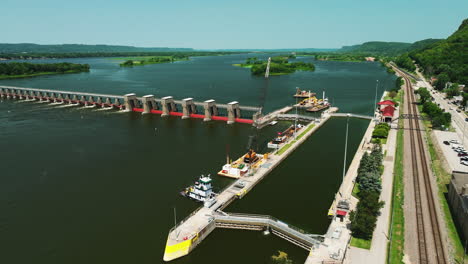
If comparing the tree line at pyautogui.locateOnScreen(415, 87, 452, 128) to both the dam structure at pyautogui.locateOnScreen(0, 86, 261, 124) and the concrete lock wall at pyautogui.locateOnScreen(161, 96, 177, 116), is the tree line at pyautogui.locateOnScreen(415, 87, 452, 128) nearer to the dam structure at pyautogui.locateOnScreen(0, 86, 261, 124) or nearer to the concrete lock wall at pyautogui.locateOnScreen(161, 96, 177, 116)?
the dam structure at pyautogui.locateOnScreen(0, 86, 261, 124)

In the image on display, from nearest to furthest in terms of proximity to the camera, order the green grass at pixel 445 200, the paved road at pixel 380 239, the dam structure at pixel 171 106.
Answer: the paved road at pixel 380 239
the green grass at pixel 445 200
the dam structure at pixel 171 106

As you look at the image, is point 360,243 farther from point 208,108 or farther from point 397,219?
point 208,108

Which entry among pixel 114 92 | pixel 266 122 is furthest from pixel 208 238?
pixel 114 92

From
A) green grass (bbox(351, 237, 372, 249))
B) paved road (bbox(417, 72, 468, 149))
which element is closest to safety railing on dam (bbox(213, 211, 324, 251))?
green grass (bbox(351, 237, 372, 249))

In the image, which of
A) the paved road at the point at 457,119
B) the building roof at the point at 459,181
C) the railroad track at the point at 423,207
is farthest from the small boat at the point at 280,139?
the paved road at the point at 457,119

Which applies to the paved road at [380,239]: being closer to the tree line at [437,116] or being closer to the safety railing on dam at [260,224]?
the safety railing on dam at [260,224]

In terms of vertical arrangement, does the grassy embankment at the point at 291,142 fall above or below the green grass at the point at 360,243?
above
